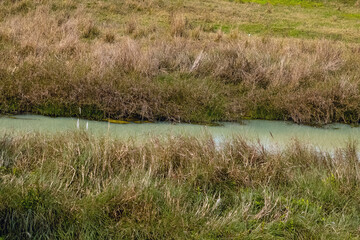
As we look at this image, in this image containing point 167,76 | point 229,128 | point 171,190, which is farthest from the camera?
point 167,76

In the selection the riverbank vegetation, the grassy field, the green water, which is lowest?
the green water

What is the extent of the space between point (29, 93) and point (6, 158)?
3.84 meters

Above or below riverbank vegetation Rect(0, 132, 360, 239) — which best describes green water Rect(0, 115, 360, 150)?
below

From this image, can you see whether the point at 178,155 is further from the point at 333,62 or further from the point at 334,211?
the point at 333,62

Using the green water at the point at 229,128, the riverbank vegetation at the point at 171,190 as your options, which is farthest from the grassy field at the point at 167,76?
the riverbank vegetation at the point at 171,190

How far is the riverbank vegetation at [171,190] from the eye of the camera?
4.97 m

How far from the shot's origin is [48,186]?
5332 mm

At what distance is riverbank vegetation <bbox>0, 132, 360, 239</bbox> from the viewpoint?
4.97 m

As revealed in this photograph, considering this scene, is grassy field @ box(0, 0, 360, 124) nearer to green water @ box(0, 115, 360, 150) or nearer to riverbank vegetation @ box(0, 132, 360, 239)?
green water @ box(0, 115, 360, 150)

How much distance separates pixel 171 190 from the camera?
5.62 metres

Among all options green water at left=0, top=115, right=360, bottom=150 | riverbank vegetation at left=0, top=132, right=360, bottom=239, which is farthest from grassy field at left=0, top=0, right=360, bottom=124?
riverbank vegetation at left=0, top=132, right=360, bottom=239

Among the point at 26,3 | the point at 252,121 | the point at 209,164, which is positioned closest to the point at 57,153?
the point at 209,164

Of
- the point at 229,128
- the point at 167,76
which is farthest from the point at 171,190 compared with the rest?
the point at 167,76

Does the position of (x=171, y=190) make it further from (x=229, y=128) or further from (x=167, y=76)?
(x=167, y=76)
